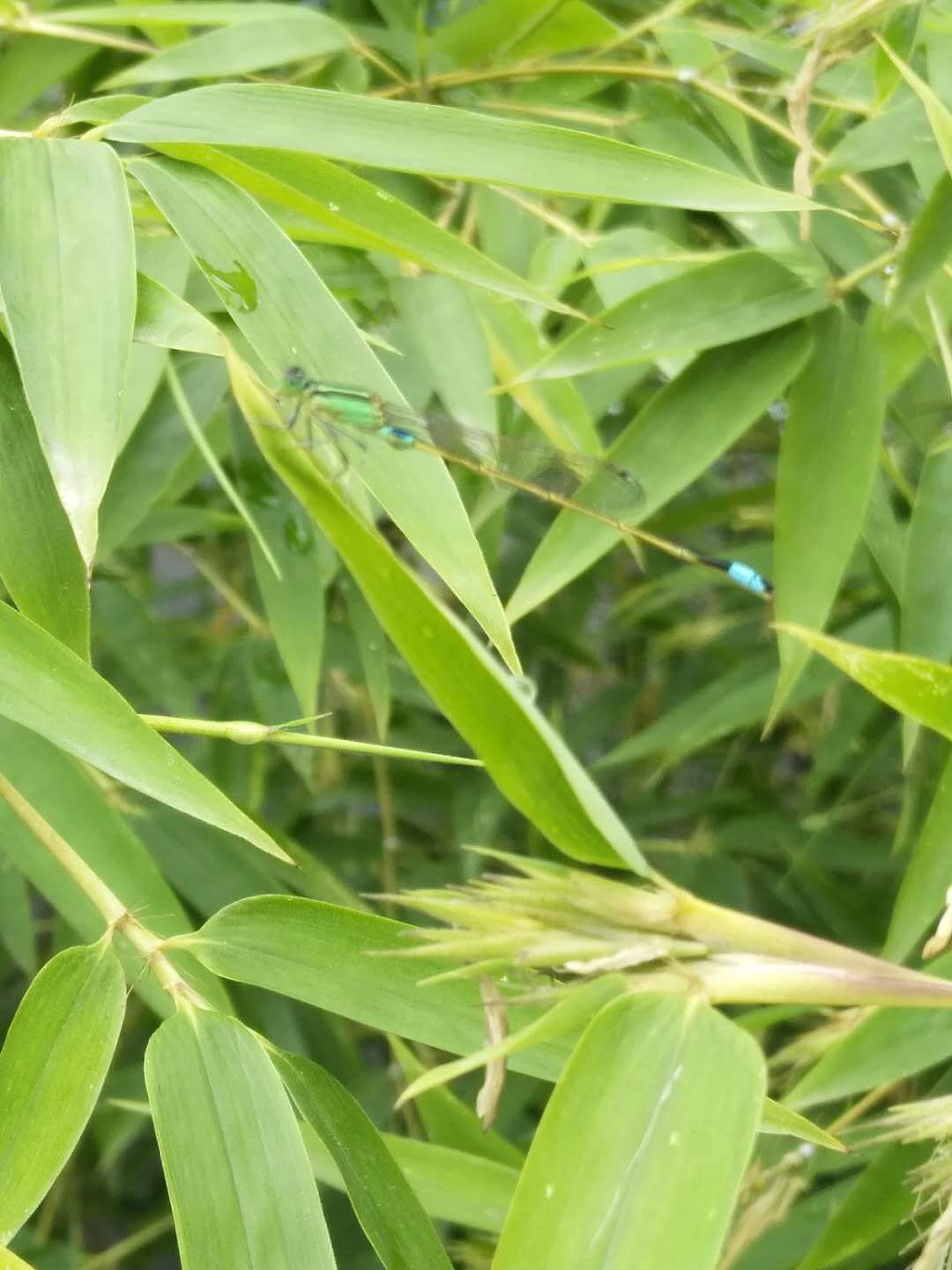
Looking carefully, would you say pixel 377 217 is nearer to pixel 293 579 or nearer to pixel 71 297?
pixel 71 297

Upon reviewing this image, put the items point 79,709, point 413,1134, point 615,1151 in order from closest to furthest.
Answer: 1. point 615,1151
2. point 79,709
3. point 413,1134

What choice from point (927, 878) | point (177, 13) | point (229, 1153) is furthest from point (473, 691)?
point (177, 13)

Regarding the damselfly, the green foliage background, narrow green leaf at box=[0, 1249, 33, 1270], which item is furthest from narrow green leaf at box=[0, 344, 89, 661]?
narrow green leaf at box=[0, 1249, 33, 1270]

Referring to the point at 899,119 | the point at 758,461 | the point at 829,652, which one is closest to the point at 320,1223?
the point at 829,652

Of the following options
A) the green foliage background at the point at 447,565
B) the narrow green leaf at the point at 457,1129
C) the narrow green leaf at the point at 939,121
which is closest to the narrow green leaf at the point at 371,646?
the green foliage background at the point at 447,565

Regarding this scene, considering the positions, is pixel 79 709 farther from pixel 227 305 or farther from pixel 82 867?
pixel 227 305

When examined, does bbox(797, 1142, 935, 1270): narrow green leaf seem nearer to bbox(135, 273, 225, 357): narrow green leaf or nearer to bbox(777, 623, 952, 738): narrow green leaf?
bbox(777, 623, 952, 738): narrow green leaf
